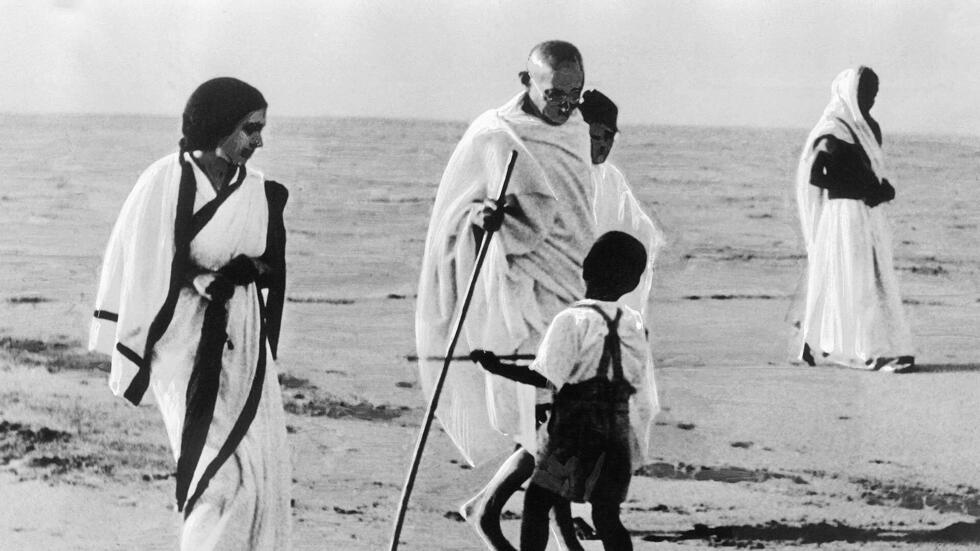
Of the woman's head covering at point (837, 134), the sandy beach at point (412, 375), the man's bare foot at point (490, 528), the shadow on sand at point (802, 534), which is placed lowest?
the shadow on sand at point (802, 534)

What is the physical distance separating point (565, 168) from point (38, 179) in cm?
204

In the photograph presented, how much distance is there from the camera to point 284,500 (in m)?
4.88

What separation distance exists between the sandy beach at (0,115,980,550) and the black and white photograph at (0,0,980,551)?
1 cm

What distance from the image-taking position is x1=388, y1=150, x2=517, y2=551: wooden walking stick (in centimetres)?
507

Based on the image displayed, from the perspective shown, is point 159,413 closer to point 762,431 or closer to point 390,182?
point 390,182

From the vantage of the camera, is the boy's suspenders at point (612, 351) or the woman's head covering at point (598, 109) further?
the woman's head covering at point (598, 109)

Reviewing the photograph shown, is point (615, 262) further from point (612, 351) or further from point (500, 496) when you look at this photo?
point (500, 496)

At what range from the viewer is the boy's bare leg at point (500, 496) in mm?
5027

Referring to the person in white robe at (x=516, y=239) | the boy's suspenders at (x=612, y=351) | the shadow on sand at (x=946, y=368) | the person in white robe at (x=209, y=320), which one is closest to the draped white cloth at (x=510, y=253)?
the person in white robe at (x=516, y=239)

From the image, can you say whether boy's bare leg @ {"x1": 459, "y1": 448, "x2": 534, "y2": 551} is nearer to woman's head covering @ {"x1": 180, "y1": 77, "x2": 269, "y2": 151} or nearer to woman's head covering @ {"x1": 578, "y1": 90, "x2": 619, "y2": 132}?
woman's head covering @ {"x1": 578, "y1": 90, "x2": 619, "y2": 132}

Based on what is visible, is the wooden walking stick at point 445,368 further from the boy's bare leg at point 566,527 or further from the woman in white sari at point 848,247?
the woman in white sari at point 848,247

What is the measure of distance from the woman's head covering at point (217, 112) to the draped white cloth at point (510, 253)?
82cm

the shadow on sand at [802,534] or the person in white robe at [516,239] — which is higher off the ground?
the person in white robe at [516,239]

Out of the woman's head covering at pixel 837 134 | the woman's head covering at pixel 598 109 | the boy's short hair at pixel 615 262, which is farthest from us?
the woman's head covering at pixel 837 134
